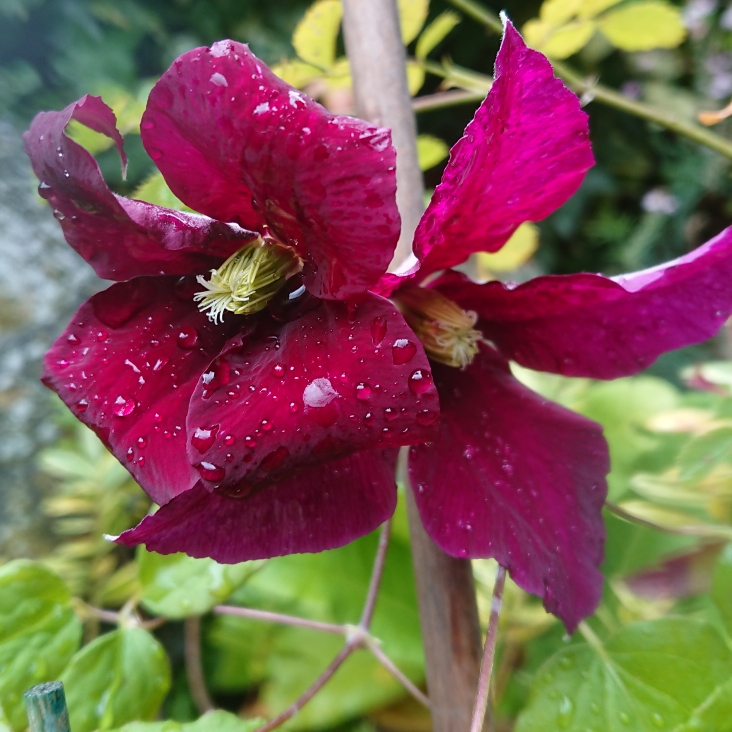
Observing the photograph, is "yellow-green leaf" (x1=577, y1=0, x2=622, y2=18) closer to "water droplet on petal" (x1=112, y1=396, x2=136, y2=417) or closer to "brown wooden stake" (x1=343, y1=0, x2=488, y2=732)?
"brown wooden stake" (x1=343, y1=0, x2=488, y2=732)

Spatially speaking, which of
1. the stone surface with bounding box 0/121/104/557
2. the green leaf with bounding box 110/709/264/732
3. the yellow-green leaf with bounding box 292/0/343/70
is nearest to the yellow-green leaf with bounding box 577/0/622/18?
the yellow-green leaf with bounding box 292/0/343/70

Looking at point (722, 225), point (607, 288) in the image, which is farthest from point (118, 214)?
point (722, 225)

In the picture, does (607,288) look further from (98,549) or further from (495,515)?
(98,549)

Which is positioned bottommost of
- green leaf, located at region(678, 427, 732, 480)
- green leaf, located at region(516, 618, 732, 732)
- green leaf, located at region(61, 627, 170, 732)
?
green leaf, located at region(516, 618, 732, 732)

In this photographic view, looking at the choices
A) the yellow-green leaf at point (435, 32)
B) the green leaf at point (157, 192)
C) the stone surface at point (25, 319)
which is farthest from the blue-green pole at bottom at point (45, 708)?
the stone surface at point (25, 319)

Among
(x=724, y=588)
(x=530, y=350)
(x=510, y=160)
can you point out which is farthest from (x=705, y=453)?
(x=510, y=160)

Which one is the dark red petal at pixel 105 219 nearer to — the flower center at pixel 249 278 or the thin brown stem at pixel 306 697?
the flower center at pixel 249 278
